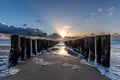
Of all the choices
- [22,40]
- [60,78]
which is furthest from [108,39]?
[22,40]

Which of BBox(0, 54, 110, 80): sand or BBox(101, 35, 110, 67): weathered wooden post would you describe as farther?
BBox(101, 35, 110, 67): weathered wooden post

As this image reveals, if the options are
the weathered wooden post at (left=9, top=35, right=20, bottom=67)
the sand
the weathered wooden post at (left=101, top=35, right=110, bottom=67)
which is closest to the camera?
the sand

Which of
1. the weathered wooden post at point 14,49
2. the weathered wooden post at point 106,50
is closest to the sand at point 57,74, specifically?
the weathered wooden post at point 106,50

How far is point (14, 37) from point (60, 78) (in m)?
3.04

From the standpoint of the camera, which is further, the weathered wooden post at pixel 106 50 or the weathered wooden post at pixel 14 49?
the weathered wooden post at pixel 14 49

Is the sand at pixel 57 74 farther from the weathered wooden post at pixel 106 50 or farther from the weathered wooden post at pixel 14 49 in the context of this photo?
the weathered wooden post at pixel 14 49

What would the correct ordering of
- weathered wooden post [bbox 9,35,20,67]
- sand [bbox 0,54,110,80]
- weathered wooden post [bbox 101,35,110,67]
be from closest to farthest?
1. sand [bbox 0,54,110,80]
2. weathered wooden post [bbox 101,35,110,67]
3. weathered wooden post [bbox 9,35,20,67]

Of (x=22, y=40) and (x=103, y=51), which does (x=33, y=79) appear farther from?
(x=22, y=40)

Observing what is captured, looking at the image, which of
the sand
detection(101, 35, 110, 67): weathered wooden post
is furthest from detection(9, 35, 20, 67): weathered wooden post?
detection(101, 35, 110, 67): weathered wooden post

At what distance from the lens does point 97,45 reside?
6297mm

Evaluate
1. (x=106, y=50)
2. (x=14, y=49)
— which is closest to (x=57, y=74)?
(x=106, y=50)

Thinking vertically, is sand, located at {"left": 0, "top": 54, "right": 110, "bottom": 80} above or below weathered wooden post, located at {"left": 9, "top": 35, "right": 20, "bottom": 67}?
below

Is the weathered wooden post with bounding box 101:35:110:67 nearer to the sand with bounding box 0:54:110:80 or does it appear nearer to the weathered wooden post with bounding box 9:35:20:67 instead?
the sand with bounding box 0:54:110:80

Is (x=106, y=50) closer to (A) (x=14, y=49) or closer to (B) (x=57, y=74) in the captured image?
(B) (x=57, y=74)
